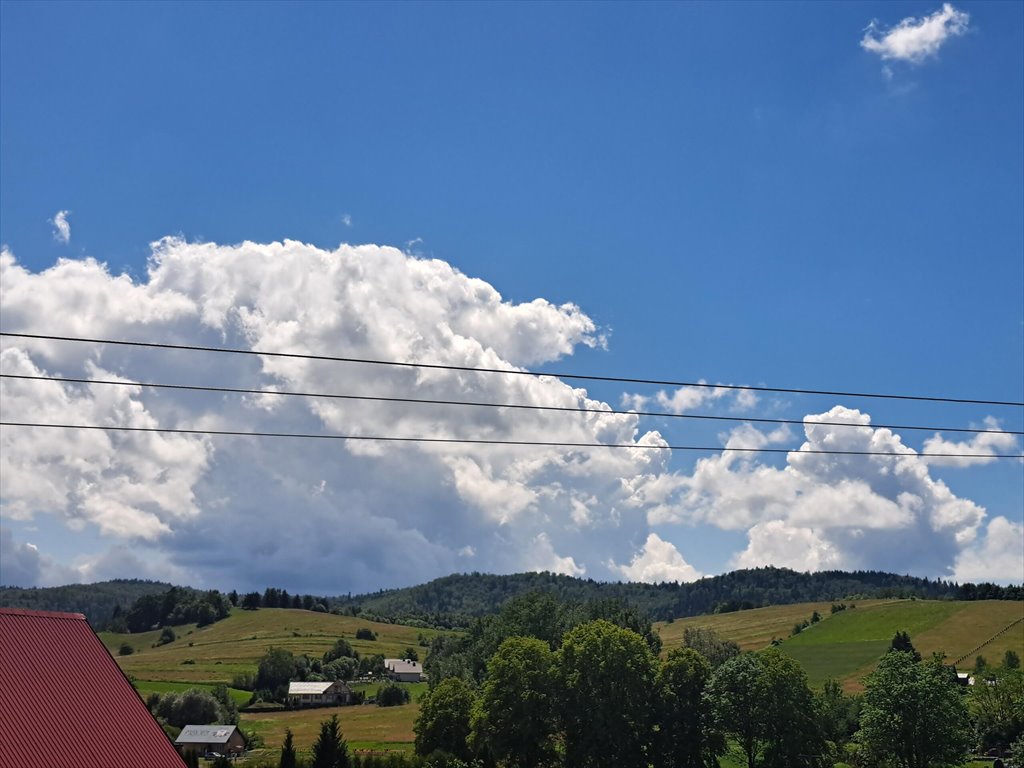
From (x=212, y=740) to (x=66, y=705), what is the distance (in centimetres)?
9244

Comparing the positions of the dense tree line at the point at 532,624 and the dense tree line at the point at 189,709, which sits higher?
the dense tree line at the point at 532,624

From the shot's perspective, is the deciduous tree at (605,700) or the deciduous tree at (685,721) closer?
the deciduous tree at (605,700)

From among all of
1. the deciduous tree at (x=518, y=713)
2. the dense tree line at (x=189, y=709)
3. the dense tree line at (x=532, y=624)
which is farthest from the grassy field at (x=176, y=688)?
the deciduous tree at (x=518, y=713)

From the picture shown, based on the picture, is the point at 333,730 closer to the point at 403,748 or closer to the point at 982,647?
the point at 403,748

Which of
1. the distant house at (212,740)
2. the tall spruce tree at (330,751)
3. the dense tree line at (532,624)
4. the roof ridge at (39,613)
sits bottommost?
the distant house at (212,740)

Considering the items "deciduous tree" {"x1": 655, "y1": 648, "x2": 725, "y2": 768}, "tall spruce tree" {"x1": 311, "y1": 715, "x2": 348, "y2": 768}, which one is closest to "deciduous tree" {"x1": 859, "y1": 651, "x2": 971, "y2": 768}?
"deciduous tree" {"x1": 655, "y1": 648, "x2": 725, "y2": 768}

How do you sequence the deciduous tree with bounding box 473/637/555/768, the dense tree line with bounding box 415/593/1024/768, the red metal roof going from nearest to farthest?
the red metal roof → the dense tree line with bounding box 415/593/1024/768 → the deciduous tree with bounding box 473/637/555/768

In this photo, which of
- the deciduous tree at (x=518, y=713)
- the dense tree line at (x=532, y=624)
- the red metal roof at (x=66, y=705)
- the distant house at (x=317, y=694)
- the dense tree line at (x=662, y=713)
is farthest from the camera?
the distant house at (x=317, y=694)

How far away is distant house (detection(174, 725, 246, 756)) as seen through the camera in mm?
112000

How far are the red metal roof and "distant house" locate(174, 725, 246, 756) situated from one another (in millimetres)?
87858

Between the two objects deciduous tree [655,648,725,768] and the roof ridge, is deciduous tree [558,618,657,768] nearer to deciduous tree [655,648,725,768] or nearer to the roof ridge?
deciduous tree [655,648,725,768]

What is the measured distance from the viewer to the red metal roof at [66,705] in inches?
1115

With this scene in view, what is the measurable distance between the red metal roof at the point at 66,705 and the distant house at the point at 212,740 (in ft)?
288

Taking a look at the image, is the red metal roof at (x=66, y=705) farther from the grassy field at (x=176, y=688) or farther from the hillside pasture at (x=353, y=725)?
the grassy field at (x=176, y=688)
